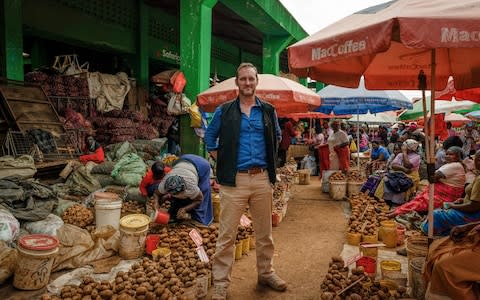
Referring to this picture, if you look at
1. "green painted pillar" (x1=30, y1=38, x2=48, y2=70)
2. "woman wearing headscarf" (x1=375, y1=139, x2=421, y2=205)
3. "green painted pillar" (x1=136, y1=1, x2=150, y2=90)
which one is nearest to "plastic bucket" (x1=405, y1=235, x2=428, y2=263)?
"woman wearing headscarf" (x1=375, y1=139, x2=421, y2=205)

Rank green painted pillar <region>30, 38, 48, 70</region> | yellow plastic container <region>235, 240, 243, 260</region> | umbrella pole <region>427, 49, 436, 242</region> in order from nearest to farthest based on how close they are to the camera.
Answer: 1. umbrella pole <region>427, 49, 436, 242</region>
2. yellow plastic container <region>235, 240, 243, 260</region>
3. green painted pillar <region>30, 38, 48, 70</region>

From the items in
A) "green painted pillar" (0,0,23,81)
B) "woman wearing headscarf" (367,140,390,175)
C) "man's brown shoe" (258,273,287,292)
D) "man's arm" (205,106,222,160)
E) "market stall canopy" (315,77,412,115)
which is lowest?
"man's brown shoe" (258,273,287,292)

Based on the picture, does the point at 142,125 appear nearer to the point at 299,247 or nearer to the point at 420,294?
the point at 299,247

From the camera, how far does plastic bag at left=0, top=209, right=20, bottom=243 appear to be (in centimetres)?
415

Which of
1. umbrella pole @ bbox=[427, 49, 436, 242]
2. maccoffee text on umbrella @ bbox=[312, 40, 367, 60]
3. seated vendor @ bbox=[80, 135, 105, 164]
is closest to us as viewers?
maccoffee text on umbrella @ bbox=[312, 40, 367, 60]

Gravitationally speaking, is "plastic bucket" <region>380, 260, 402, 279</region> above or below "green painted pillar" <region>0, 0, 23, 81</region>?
below

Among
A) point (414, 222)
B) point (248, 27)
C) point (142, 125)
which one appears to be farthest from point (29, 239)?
point (248, 27)

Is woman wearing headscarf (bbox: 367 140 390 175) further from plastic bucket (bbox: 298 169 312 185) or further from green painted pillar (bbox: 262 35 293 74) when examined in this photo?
green painted pillar (bbox: 262 35 293 74)

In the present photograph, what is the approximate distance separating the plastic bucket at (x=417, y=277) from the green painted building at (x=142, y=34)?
17.9 ft

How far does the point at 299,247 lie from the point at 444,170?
7.89ft

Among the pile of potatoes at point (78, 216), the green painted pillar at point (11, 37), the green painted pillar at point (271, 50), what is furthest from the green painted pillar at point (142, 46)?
the pile of potatoes at point (78, 216)

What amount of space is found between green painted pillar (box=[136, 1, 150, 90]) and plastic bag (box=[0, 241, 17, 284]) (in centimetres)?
792

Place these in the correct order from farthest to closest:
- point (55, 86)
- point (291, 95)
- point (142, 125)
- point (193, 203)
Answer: point (142, 125) < point (55, 86) < point (291, 95) < point (193, 203)

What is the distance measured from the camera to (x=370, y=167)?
11164 millimetres
